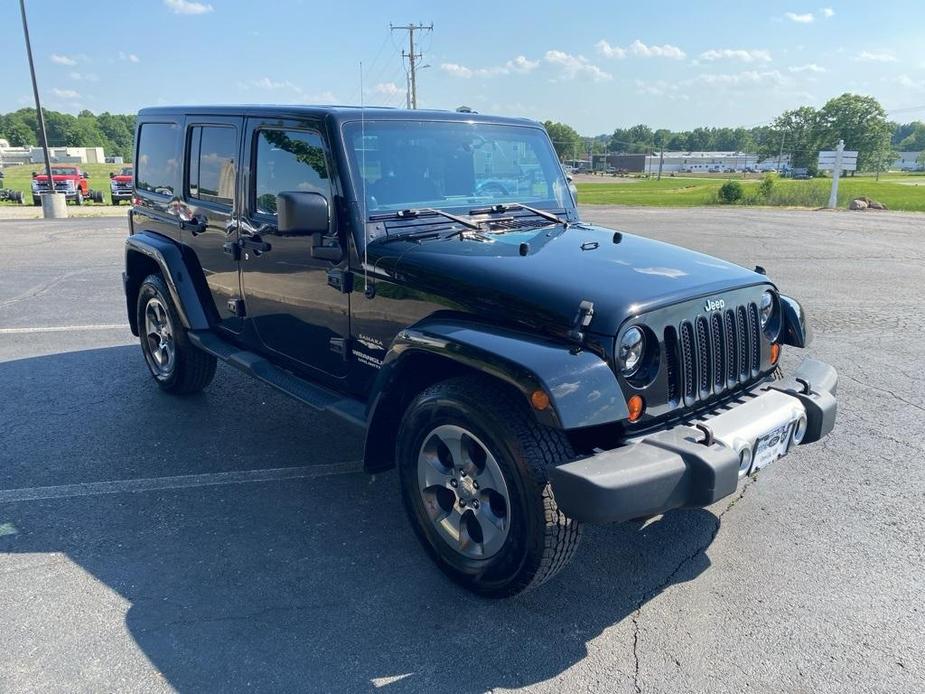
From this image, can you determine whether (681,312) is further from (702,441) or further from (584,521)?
(584,521)

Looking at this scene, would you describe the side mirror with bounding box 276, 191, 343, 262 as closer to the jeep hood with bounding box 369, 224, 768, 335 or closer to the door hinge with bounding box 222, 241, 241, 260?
the jeep hood with bounding box 369, 224, 768, 335

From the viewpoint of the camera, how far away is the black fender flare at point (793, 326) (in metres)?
3.54

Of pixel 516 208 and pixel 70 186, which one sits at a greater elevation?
pixel 516 208

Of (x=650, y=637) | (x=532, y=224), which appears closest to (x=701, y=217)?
(x=532, y=224)

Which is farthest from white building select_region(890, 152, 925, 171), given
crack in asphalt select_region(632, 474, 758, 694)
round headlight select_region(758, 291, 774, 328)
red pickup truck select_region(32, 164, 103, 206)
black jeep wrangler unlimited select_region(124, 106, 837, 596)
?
black jeep wrangler unlimited select_region(124, 106, 837, 596)

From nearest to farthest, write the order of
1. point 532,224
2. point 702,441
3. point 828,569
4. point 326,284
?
point 702,441
point 828,569
point 326,284
point 532,224

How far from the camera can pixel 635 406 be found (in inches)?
109

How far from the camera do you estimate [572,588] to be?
3049 mm

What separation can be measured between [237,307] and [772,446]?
10.7 feet

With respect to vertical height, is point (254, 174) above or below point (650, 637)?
above

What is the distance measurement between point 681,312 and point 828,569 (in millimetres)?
1397

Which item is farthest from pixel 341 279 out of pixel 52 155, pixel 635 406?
pixel 52 155

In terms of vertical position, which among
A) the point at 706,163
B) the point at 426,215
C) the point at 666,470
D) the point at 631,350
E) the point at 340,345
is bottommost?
the point at 666,470

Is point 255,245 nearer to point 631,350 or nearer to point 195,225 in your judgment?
point 195,225
